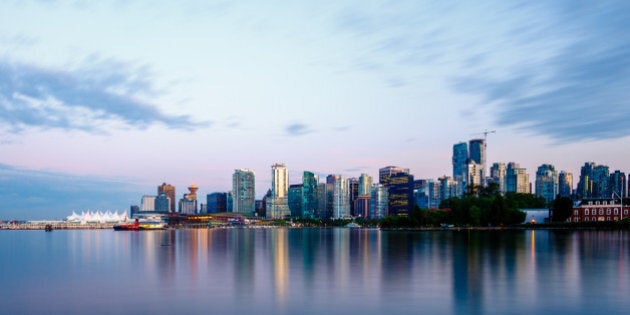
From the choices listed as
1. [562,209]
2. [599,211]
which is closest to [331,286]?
[562,209]

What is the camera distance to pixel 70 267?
57594 millimetres

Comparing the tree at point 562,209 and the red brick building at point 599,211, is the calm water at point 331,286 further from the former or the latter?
the red brick building at point 599,211

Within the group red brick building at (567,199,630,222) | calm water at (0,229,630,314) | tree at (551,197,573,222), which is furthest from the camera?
tree at (551,197,573,222)

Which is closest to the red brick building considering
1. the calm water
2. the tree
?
the tree

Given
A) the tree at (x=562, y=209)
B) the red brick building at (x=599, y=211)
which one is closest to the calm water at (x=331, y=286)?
the tree at (x=562, y=209)

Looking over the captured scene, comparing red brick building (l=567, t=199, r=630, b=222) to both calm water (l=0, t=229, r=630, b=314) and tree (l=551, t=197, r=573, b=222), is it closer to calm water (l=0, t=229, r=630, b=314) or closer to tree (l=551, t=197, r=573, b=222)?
tree (l=551, t=197, r=573, b=222)

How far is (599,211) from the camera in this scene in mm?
162000

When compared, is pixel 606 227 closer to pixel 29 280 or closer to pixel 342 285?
pixel 342 285

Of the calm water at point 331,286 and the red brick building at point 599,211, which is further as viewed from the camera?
the red brick building at point 599,211

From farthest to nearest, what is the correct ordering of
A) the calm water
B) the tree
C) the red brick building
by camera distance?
the tree
the red brick building
the calm water

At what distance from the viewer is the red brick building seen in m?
159

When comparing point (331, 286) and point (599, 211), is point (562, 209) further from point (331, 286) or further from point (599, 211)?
point (331, 286)

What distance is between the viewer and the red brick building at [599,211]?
15862cm

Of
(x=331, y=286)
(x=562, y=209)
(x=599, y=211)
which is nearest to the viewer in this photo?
(x=331, y=286)
